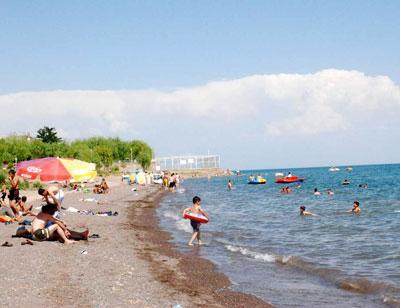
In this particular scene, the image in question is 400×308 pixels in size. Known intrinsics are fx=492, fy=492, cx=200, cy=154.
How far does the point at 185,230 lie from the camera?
68.5ft

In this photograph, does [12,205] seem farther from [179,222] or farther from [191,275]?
[191,275]

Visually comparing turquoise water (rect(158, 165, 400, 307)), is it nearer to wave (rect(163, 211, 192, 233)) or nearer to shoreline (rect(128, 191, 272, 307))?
wave (rect(163, 211, 192, 233))

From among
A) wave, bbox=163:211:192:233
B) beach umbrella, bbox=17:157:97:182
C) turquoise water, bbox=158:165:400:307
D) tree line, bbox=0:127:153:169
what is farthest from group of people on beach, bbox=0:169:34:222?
tree line, bbox=0:127:153:169

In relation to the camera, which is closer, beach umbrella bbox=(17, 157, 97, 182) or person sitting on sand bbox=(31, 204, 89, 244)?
person sitting on sand bbox=(31, 204, 89, 244)

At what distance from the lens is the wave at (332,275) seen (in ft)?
33.6

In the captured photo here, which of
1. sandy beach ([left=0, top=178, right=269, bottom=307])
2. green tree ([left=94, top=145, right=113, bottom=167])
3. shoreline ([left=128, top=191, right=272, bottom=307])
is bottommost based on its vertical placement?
shoreline ([left=128, top=191, right=272, bottom=307])

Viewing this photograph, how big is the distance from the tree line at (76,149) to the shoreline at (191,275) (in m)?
47.7

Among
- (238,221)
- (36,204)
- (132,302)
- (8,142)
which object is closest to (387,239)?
(238,221)

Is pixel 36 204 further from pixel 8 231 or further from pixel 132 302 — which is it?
pixel 132 302

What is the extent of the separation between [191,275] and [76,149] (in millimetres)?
72166

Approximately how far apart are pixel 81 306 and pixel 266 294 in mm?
3897

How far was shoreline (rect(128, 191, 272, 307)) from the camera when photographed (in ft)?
29.0

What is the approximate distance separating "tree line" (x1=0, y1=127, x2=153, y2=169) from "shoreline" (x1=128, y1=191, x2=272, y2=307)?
156 feet

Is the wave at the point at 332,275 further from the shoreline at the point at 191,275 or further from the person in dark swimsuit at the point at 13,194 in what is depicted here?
the person in dark swimsuit at the point at 13,194
